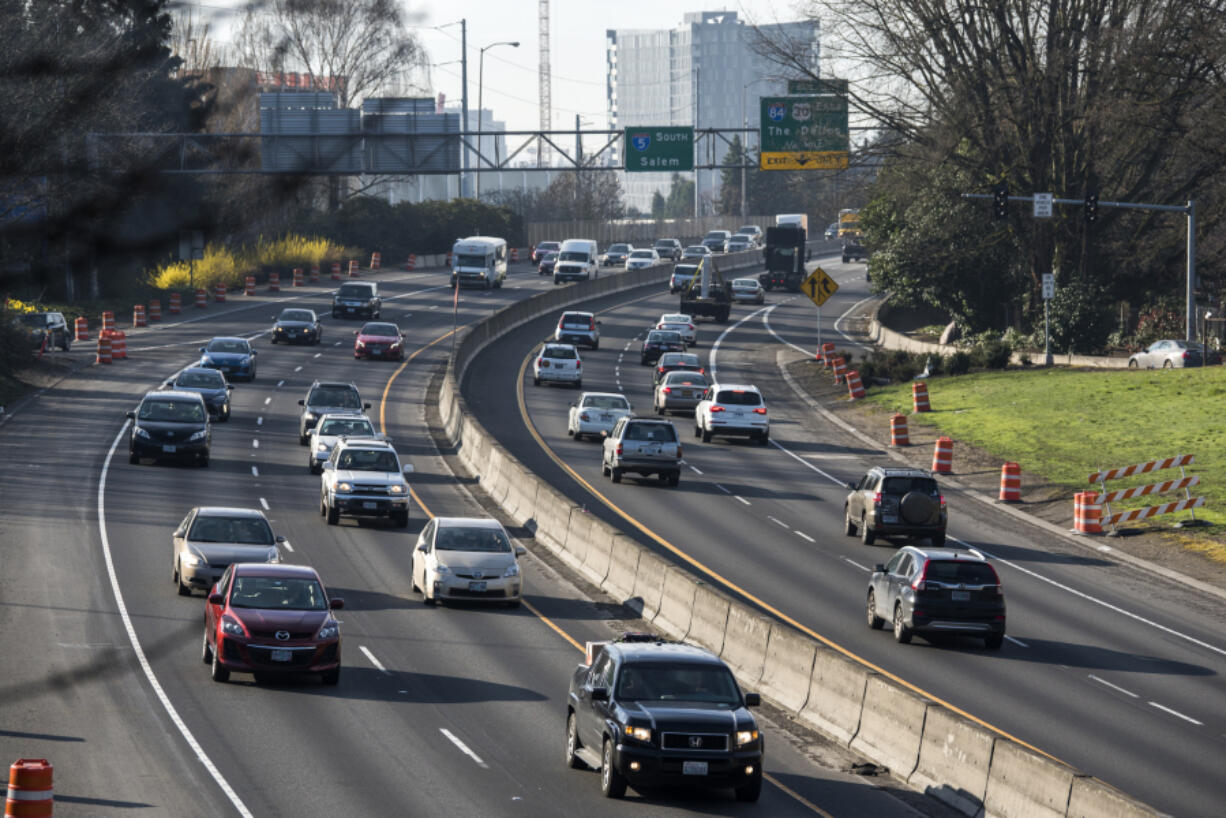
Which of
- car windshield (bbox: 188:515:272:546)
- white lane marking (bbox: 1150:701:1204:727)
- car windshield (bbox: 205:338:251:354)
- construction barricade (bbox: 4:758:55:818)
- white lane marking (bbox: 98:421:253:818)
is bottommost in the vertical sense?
white lane marking (bbox: 1150:701:1204:727)

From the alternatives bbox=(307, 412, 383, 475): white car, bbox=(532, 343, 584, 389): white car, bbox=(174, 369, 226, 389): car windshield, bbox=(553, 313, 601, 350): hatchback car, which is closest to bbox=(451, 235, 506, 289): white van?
bbox=(553, 313, 601, 350): hatchback car

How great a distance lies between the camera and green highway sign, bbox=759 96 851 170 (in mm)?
68062

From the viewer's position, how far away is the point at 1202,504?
3875cm

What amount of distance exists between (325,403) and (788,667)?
28026mm

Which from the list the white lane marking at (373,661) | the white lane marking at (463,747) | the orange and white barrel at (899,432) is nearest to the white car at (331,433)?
the orange and white barrel at (899,432)

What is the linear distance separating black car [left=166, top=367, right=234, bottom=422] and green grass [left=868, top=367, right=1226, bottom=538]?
22.9m

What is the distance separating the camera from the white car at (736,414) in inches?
1977

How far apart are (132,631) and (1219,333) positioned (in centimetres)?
5969

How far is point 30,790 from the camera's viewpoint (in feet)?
38.6

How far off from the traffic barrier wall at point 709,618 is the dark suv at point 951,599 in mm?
3148

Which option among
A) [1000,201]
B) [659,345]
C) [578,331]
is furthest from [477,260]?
[1000,201]

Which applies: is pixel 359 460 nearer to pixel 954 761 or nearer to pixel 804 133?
pixel 954 761

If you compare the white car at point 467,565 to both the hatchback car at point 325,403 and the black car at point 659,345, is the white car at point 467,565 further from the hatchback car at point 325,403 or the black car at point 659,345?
the black car at point 659,345

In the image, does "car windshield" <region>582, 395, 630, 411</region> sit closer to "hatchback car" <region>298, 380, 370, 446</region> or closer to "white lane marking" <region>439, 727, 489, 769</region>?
"hatchback car" <region>298, 380, 370, 446</region>
